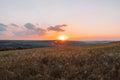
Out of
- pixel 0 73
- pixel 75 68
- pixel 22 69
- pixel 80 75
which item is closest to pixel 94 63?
pixel 75 68

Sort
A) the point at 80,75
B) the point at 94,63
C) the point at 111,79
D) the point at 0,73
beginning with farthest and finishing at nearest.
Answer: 1. the point at 94,63
2. the point at 0,73
3. the point at 80,75
4. the point at 111,79

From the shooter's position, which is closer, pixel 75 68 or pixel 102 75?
pixel 102 75

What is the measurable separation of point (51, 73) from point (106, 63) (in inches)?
123

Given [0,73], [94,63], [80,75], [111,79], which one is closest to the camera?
[111,79]

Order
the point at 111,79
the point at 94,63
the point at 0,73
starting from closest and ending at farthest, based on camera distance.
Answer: the point at 111,79, the point at 0,73, the point at 94,63

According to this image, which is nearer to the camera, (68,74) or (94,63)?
(68,74)

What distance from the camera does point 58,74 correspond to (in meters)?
10.9

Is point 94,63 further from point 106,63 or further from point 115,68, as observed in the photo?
point 115,68

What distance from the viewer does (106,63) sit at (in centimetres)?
1197

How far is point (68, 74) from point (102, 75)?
1.59 meters

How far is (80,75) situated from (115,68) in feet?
6.16

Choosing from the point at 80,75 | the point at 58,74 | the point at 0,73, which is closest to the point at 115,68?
the point at 80,75

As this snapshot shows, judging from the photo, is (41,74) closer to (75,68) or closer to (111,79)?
(75,68)

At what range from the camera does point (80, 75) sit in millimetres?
10359
